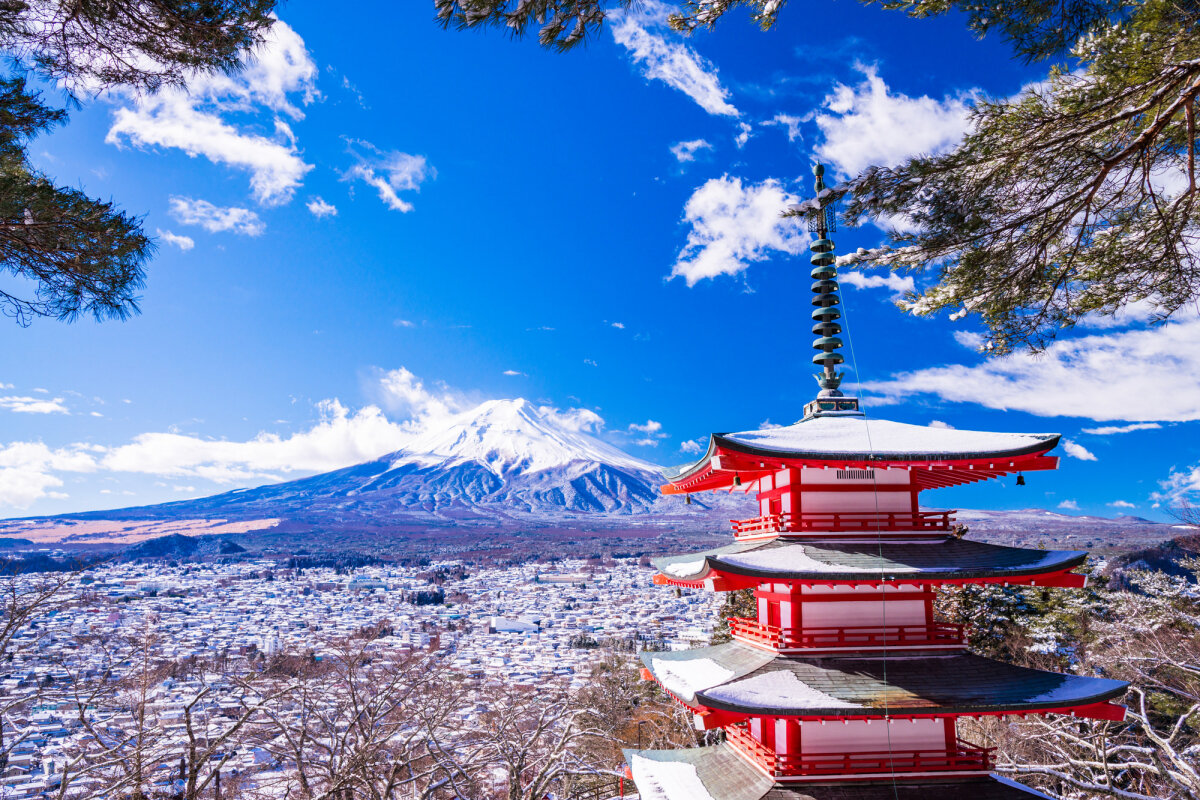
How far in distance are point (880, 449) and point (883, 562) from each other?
1.23 metres

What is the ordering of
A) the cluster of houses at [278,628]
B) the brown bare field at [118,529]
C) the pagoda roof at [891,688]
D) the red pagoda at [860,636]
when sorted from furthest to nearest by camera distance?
the brown bare field at [118,529] < the cluster of houses at [278,628] < the red pagoda at [860,636] < the pagoda roof at [891,688]

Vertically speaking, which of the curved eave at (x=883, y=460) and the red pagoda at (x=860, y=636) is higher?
Answer: the curved eave at (x=883, y=460)

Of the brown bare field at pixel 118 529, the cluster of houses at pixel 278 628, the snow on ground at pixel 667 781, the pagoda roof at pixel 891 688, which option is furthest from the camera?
the brown bare field at pixel 118 529

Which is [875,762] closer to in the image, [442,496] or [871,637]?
[871,637]

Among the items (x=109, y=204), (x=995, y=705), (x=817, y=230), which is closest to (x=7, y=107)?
(x=109, y=204)

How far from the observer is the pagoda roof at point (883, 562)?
6.57 metres

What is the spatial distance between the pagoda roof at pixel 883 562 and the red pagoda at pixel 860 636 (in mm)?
22

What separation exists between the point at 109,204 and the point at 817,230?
27.0ft

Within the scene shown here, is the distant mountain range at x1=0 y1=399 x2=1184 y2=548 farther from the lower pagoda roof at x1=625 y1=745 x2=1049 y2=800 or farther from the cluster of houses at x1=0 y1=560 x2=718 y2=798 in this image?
the lower pagoda roof at x1=625 y1=745 x2=1049 y2=800

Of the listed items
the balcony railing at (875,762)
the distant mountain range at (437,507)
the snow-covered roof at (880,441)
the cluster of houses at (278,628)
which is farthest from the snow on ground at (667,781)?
the distant mountain range at (437,507)

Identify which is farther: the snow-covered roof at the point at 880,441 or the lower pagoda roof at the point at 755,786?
the snow-covered roof at the point at 880,441

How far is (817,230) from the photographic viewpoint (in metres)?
9.09

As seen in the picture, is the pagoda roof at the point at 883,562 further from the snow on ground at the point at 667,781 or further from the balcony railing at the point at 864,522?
the snow on ground at the point at 667,781

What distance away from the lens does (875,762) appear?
671 centimetres
